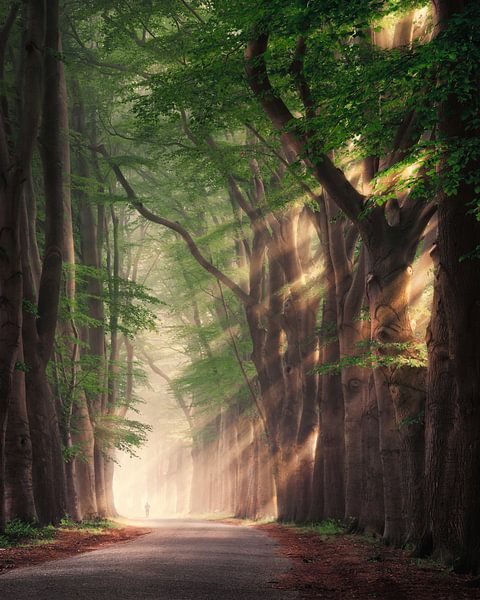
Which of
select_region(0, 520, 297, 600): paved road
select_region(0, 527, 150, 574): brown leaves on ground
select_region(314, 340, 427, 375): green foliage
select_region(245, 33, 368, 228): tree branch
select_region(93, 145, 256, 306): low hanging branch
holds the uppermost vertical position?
select_region(93, 145, 256, 306): low hanging branch

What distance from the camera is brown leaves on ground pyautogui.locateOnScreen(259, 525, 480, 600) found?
6746 mm

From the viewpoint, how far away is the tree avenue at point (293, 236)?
28.6 feet

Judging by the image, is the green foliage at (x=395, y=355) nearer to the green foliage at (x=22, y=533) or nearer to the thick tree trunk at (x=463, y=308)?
the thick tree trunk at (x=463, y=308)

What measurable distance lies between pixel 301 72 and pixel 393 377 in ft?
17.0

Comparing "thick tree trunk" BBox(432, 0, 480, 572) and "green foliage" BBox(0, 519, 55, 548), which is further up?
"thick tree trunk" BBox(432, 0, 480, 572)

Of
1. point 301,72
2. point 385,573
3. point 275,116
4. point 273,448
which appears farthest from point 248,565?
point 273,448

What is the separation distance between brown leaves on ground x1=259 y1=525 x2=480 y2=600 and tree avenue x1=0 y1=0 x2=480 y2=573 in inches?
21.2

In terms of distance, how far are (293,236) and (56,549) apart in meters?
12.4

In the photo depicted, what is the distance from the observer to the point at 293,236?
2127 cm

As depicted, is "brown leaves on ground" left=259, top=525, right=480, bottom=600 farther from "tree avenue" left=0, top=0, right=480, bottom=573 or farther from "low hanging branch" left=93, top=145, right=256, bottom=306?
"low hanging branch" left=93, top=145, right=256, bottom=306

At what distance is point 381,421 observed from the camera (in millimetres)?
12891

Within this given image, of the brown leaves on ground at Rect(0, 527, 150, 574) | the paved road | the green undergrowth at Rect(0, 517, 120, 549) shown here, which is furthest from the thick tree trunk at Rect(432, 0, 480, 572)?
the green undergrowth at Rect(0, 517, 120, 549)

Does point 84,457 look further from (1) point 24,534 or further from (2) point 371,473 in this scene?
(2) point 371,473

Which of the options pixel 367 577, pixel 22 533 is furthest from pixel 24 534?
pixel 367 577
